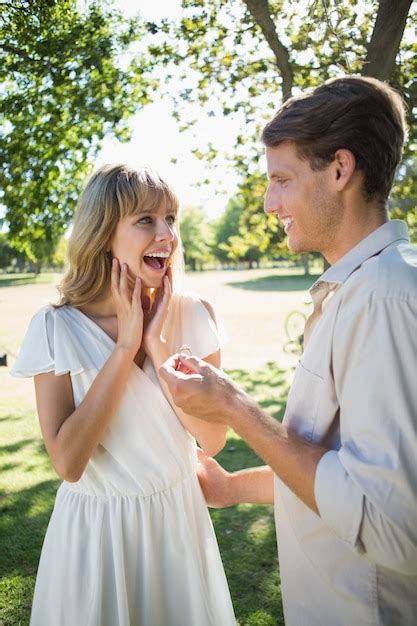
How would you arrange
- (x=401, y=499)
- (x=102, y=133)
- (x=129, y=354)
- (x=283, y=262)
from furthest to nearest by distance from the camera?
(x=283, y=262)
(x=102, y=133)
(x=129, y=354)
(x=401, y=499)

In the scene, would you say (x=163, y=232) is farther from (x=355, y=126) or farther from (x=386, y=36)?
(x=386, y=36)

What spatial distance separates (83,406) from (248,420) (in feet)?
2.82

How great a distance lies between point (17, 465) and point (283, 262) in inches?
4276

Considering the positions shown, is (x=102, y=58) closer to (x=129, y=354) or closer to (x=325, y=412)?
(x=129, y=354)

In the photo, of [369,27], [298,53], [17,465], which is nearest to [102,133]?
[298,53]

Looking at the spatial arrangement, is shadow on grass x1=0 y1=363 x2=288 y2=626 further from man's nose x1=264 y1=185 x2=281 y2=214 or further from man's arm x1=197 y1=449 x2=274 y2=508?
man's nose x1=264 y1=185 x2=281 y2=214

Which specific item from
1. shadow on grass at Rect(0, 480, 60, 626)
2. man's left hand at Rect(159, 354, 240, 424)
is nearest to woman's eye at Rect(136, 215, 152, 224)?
man's left hand at Rect(159, 354, 240, 424)

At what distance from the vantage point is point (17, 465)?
724 centimetres

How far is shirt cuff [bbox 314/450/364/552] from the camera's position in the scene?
60.0 inches

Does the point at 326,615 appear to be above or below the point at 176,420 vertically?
below

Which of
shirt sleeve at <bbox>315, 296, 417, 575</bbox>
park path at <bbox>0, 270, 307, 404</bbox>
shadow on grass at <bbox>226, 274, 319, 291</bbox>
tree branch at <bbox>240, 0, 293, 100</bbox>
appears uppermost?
tree branch at <bbox>240, 0, 293, 100</bbox>

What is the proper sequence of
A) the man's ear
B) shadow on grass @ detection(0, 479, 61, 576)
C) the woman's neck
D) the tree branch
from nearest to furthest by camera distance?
1. the man's ear
2. the woman's neck
3. shadow on grass @ detection(0, 479, 61, 576)
4. the tree branch

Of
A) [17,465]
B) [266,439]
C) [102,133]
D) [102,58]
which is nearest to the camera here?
[266,439]

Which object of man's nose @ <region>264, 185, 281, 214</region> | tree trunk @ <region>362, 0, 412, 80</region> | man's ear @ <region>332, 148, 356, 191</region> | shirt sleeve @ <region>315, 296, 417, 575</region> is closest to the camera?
shirt sleeve @ <region>315, 296, 417, 575</region>
